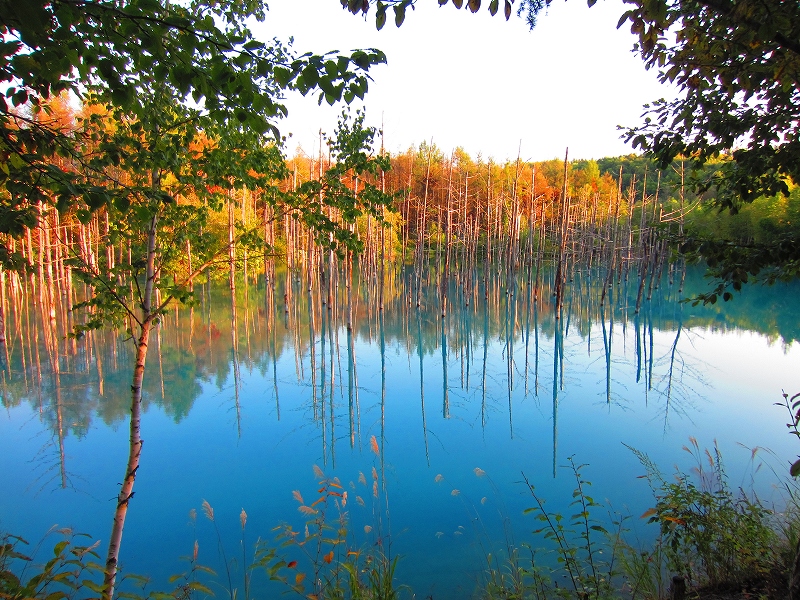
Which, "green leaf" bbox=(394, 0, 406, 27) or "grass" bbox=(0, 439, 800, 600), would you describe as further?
"grass" bbox=(0, 439, 800, 600)

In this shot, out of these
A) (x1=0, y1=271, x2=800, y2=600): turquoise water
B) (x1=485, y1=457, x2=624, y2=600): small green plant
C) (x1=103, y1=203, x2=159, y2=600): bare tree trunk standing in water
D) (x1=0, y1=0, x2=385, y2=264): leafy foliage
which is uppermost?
(x1=0, y1=0, x2=385, y2=264): leafy foliage

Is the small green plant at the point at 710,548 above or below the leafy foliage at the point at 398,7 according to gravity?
below

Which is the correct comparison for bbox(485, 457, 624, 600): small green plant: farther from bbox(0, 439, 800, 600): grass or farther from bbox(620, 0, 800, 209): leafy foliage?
bbox(620, 0, 800, 209): leafy foliage

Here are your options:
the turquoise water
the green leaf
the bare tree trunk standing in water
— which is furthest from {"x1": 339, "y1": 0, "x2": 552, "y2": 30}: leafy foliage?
the turquoise water

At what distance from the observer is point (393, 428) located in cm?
690

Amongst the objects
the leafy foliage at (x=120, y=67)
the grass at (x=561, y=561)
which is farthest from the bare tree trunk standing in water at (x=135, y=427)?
the leafy foliage at (x=120, y=67)

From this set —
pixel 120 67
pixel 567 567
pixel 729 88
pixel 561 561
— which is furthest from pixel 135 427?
pixel 729 88

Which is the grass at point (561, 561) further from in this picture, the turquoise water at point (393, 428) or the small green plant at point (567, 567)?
the turquoise water at point (393, 428)

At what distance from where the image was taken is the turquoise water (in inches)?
177

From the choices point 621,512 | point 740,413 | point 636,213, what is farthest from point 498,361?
point 636,213

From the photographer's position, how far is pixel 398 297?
21.1 metres

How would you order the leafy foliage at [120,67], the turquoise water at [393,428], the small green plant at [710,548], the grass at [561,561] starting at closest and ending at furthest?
the leafy foliage at [120,67] < the grass at [561,561] < the small green plant at [710,548] < the turquoise water at [393,428]

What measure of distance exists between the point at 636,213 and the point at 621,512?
28.2m

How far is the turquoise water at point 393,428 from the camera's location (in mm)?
4504
